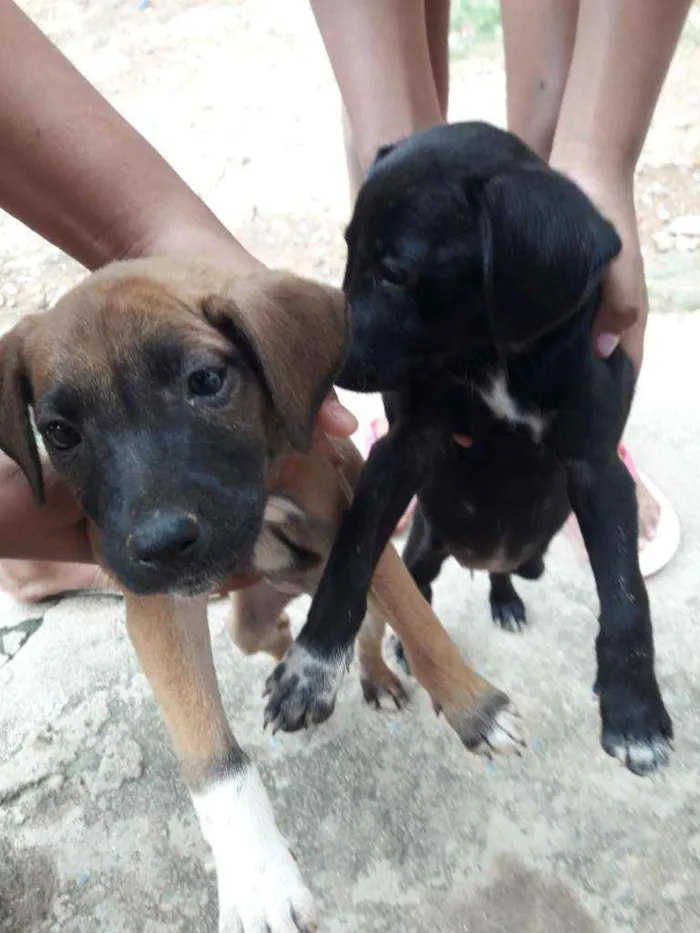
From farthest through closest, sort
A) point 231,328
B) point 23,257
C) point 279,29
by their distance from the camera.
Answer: point 279,29 < point 23,257 < point 231,328

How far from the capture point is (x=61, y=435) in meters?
1.72

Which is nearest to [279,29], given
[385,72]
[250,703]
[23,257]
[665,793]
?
[23,257]

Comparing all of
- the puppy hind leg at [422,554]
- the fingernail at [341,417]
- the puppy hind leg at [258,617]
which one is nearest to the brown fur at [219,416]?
the fingernail at [341,417]

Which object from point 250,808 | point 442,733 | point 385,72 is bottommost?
point 442,733

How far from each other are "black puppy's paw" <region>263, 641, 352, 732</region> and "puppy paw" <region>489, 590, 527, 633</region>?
111 centimetres

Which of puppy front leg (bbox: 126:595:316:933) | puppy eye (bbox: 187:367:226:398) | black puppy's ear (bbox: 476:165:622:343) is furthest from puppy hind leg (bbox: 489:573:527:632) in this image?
puppy eye (bbox: 187:367:226:398)

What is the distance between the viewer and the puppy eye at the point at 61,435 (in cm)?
171

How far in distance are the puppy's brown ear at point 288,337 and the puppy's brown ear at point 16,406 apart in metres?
0.41

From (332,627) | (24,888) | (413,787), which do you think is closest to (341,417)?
(332,627)

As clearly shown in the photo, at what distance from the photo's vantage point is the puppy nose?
1464 millimetres

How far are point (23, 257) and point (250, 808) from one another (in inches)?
166

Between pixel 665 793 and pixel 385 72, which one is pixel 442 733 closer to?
pixel 665 793

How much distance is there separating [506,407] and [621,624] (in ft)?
1.78

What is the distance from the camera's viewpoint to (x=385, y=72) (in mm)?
2670
